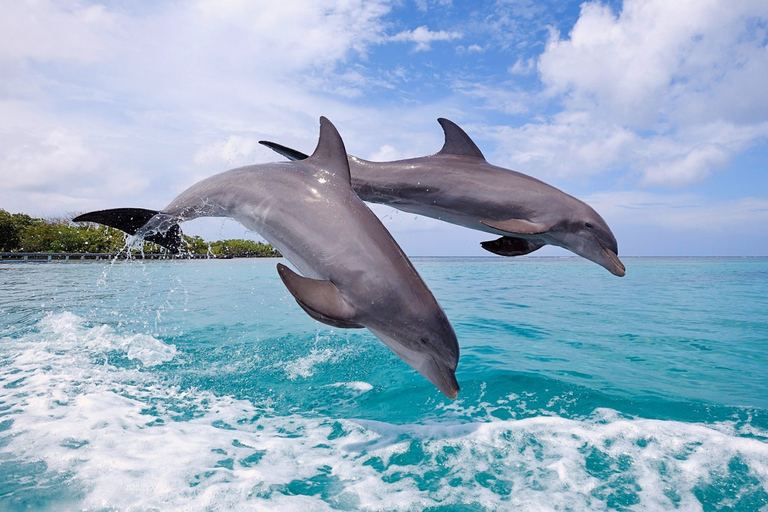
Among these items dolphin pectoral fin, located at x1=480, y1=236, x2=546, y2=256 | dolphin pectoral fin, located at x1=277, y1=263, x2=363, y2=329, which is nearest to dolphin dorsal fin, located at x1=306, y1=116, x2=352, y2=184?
dolphin pectoral fin, located at x1=277, y1=263, x2=363, y2=329

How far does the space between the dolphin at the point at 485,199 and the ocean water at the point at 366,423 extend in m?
2.62

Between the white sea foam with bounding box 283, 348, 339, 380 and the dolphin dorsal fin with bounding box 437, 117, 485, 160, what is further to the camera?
the white sea foam with bounding box 283, 348, 339, 380

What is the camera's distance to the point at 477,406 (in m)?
7.60

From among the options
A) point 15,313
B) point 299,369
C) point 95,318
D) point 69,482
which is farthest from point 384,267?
point 15,313

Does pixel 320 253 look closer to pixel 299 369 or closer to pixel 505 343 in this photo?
pixel 299 369

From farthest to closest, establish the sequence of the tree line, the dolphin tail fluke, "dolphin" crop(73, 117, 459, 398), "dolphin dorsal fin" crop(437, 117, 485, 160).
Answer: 1. the tree line
2. the dolphin tail fluke
3. "dolphin dorsal fin" crop(437, 117, 485, 160)
4. "dolphin" crop(73, 117, 459, 398)

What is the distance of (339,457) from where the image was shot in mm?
5734

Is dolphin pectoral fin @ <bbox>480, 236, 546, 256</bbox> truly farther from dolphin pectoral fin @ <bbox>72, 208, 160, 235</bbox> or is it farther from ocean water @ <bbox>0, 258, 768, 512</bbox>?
dolphin pectoral fin @ <bbox>72, 208, 160, 235</bbox>

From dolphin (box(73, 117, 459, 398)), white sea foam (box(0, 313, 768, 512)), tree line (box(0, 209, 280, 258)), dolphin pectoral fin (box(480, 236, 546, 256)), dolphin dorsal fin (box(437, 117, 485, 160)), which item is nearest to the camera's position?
dolphin (box(73, 117, 459, 398))

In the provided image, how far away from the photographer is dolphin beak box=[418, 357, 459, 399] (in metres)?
3.92

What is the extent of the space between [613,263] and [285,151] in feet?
12.9

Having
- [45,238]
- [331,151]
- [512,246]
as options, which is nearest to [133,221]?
[331,151]

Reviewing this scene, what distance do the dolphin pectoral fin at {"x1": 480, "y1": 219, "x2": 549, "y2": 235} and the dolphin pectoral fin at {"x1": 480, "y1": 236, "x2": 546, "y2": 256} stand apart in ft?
0.89

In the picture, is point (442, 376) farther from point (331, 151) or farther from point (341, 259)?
point (331, 151)
